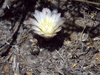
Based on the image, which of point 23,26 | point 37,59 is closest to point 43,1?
point 23,26

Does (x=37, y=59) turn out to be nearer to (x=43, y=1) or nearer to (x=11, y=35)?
(x=11, y=35)

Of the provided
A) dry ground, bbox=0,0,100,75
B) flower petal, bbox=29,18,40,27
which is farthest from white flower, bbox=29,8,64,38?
dry ground, bbox=0,0,100,75

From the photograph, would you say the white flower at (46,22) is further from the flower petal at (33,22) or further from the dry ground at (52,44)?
the dry ground at (52,44)

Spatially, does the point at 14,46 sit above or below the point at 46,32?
below

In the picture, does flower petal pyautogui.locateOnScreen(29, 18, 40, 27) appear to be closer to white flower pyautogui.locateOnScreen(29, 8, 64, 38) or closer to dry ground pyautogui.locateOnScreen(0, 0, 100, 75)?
white flower pyautogui.locateOnScreen(29, 8, 64, 38)

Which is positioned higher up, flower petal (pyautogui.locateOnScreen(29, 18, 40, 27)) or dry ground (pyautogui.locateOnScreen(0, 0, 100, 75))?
flower petal (pyautogui.locateOnScreen(29, 18, 40, 27))

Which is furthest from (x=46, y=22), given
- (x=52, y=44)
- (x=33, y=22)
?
(x=52, y=44)

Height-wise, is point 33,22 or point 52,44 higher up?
point 33,22

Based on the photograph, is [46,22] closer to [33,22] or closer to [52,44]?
[33,22]
